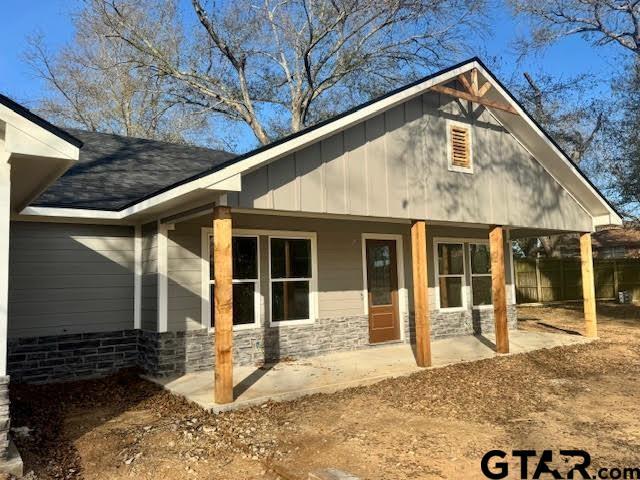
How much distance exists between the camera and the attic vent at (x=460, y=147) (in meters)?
9.02

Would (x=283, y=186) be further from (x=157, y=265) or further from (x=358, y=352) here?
(x=358, y=352)

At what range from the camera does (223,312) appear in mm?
6047

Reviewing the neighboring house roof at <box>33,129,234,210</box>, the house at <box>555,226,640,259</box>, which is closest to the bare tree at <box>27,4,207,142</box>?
the neighboring house roof at <box>33,129,234,210</box>

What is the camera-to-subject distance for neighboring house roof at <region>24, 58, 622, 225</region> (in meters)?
6.02

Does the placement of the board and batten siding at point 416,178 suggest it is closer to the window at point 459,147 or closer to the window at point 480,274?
the window at point 459,147

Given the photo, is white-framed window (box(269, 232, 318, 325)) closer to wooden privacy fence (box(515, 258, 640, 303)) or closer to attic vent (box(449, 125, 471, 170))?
attic vent (box(449, 125, 471, 170))

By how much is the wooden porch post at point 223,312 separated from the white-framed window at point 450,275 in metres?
6.09

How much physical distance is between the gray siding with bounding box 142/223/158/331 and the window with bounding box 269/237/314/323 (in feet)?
6.44

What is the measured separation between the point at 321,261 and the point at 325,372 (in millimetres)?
2265

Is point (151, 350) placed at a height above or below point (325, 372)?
above

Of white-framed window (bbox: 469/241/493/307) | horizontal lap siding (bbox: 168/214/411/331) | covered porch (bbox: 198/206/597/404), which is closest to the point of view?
covered porch (bbox: 198/206/597/404)

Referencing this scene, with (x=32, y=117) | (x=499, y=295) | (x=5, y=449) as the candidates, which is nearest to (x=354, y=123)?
(x=499, y=295)

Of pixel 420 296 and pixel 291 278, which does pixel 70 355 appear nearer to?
pixel 291 278
